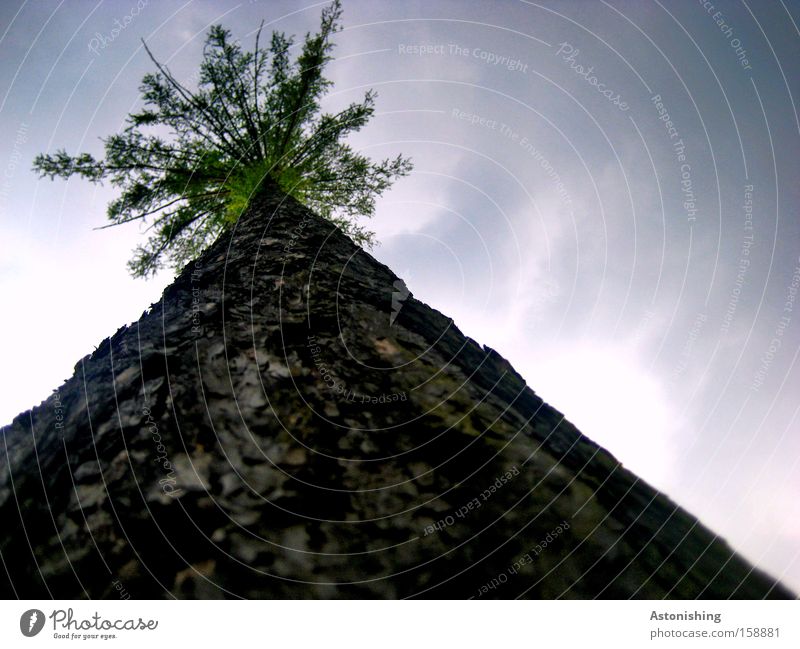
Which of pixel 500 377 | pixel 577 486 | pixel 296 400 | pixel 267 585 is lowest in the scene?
pixel 267 585

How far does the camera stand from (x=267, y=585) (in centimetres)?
110

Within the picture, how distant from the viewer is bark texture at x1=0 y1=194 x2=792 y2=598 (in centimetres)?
114

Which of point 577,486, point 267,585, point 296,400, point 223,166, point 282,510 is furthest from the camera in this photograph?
point 223,166

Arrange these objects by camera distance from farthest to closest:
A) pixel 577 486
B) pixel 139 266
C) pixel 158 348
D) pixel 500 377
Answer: pixel 139 266 → pixel 500 377 → pixel 158 348 → pixel 577 486

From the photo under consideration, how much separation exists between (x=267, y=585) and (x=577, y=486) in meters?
1.09

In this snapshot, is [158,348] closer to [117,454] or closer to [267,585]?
[117,454]

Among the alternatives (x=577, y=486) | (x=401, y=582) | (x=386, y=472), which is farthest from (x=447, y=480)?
(x=577, y=486)

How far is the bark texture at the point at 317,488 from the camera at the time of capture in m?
1.14

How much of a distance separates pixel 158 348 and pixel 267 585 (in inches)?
46.5

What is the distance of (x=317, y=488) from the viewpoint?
4.19 ft

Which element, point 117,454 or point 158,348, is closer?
point 117,454

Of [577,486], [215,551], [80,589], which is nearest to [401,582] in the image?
[215,551]

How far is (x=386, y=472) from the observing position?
4.36 feet
